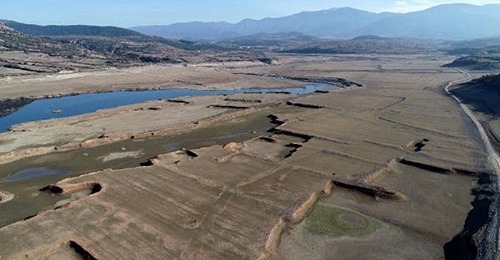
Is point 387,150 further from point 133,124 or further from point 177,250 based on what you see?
point 133,124

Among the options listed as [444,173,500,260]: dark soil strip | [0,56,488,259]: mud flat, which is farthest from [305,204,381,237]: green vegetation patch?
[444,173,500,260]: dark soil strip

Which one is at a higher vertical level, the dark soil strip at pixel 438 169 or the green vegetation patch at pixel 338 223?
the green vegetation patch at pixel 338 223

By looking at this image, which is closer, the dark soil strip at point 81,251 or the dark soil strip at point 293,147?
the dark soil strip at point 81,251

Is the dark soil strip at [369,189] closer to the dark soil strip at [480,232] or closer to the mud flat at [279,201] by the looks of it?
the mud flat at [279,201]

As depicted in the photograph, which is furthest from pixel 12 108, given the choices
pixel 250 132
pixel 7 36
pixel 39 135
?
pixel 7 36

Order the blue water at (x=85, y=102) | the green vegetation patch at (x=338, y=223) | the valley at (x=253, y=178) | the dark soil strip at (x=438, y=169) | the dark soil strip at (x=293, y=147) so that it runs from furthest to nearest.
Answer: the blue water at (x=85, y=102) < the dark soil strip at (x=293, y=147) < the dark soil strip at (x=438, y=169) < the green vegetation patch at (x=338, y=223) < the valley at (x=253, y=178)

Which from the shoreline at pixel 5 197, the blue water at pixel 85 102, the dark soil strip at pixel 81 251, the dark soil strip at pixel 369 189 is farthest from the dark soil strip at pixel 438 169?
the blue water at pixel 85 102

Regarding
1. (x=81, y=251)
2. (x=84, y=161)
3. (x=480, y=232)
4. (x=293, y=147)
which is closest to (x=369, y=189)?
(x=480, y=232)
